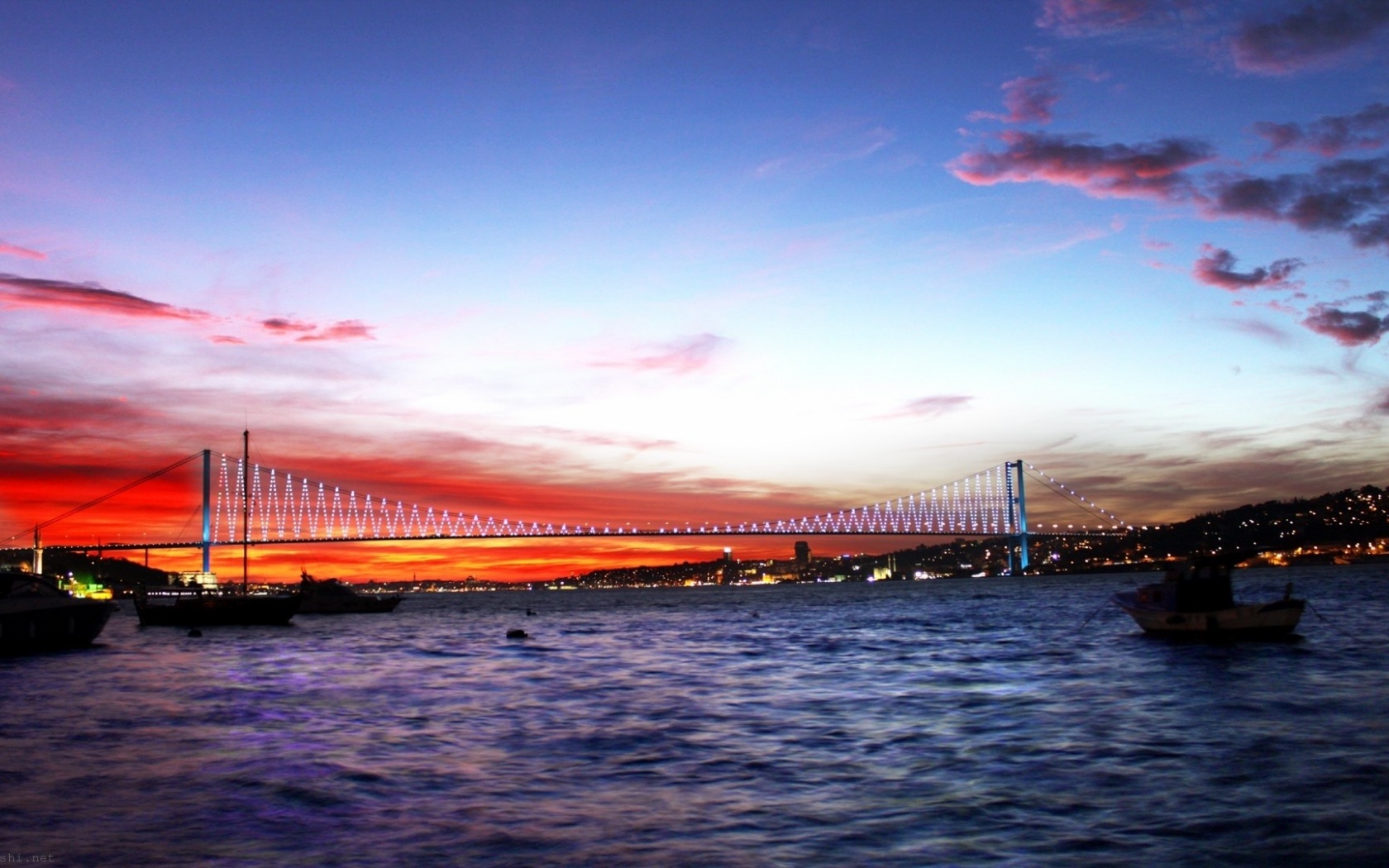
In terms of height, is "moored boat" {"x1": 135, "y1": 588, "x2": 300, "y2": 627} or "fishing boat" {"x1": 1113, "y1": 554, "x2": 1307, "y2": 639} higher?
"fishing boat" {"x1": 1113, "y1": 554, "x2": 1307, "y2": 639}

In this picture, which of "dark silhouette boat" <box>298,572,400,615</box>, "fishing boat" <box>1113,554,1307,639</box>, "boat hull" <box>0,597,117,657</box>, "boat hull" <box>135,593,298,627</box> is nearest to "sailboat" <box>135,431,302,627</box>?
"boat hull" <box>135,593,298,627</box>

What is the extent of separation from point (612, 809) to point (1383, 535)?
185667mm

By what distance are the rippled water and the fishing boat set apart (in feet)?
3.93

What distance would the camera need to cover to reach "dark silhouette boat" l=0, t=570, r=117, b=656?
3947 cm

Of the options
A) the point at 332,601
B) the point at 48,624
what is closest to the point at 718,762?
the point at 48,624

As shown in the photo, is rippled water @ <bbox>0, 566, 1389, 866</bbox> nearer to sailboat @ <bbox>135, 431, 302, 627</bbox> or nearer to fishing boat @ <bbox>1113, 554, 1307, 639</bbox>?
fishing boat @ <bbox>1113, 554, 1307, 639</bbox>

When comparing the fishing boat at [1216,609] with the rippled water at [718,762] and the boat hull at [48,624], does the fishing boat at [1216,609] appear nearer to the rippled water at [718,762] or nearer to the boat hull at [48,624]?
the rippled water at [718,762]

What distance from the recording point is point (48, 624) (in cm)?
4172

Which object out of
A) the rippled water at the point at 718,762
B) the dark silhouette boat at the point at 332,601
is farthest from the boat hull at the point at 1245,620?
the dark silhouette boat at the point at 332,601

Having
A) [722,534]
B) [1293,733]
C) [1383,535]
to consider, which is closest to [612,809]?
[1293,733]

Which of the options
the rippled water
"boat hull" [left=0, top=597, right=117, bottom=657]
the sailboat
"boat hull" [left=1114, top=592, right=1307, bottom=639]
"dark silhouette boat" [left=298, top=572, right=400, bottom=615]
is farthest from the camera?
"dark silhouette boat" [left=298, top=572, right=400, bottom=615]

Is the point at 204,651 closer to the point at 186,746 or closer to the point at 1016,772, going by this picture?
the point at 186,746

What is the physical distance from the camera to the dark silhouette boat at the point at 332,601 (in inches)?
3570

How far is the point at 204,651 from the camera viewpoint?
4275 centimetres
